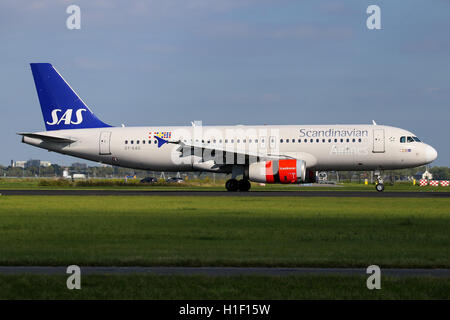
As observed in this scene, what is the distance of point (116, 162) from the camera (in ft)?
160

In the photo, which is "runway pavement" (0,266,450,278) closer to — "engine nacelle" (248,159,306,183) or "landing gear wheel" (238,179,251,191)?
"engine nacelle" (248,159,306,183)

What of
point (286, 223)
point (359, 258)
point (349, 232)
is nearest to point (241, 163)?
point (286, 223)

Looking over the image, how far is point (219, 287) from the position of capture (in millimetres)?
10617

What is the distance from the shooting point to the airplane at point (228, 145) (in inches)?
1681

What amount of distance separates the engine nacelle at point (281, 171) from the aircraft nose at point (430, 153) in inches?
344

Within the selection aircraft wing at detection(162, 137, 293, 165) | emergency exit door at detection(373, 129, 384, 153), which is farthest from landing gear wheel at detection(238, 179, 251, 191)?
emergency exit door at detection(373, 129, 384, 153)

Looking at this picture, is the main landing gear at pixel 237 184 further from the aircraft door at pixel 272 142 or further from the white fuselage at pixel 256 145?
the aircraft door at pixel 272 142

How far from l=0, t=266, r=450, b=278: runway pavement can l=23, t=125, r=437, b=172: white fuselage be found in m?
30.7

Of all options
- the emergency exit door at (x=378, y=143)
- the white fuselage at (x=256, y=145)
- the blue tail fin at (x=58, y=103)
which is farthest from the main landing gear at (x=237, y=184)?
the blue tail fin at (x=58, y=103)

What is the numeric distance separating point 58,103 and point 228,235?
33.5m
